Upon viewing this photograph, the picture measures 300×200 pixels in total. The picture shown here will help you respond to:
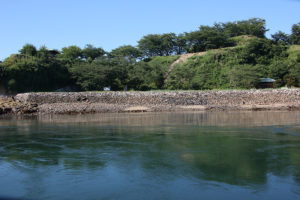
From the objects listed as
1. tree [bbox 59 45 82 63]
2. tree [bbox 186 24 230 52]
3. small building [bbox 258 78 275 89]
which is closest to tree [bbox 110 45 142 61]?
tree [bbox 59 45 82 63]

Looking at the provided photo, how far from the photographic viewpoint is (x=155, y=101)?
114ft

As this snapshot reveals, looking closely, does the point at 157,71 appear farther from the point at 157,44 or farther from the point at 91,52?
the point at 157,44

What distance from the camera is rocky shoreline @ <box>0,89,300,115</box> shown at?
3241 centimetres

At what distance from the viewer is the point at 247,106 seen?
33.1m

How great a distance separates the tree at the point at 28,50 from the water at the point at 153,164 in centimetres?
3134

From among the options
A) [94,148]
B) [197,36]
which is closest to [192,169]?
[94,148]

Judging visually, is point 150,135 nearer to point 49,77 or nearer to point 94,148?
point 94,148

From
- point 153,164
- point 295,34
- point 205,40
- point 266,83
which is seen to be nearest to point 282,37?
point 295,34

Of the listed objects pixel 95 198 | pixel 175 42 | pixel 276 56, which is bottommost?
pixel 95 198

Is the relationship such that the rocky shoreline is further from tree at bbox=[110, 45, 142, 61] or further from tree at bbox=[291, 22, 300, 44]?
tree at bbox=[291, 22, 300, 44]

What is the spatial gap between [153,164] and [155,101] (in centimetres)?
2387

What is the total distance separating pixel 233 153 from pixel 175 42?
193 feet

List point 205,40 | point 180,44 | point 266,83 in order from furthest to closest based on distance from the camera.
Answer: point 180,44 → point 205,40 → point 266,83

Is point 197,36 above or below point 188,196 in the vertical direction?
above
